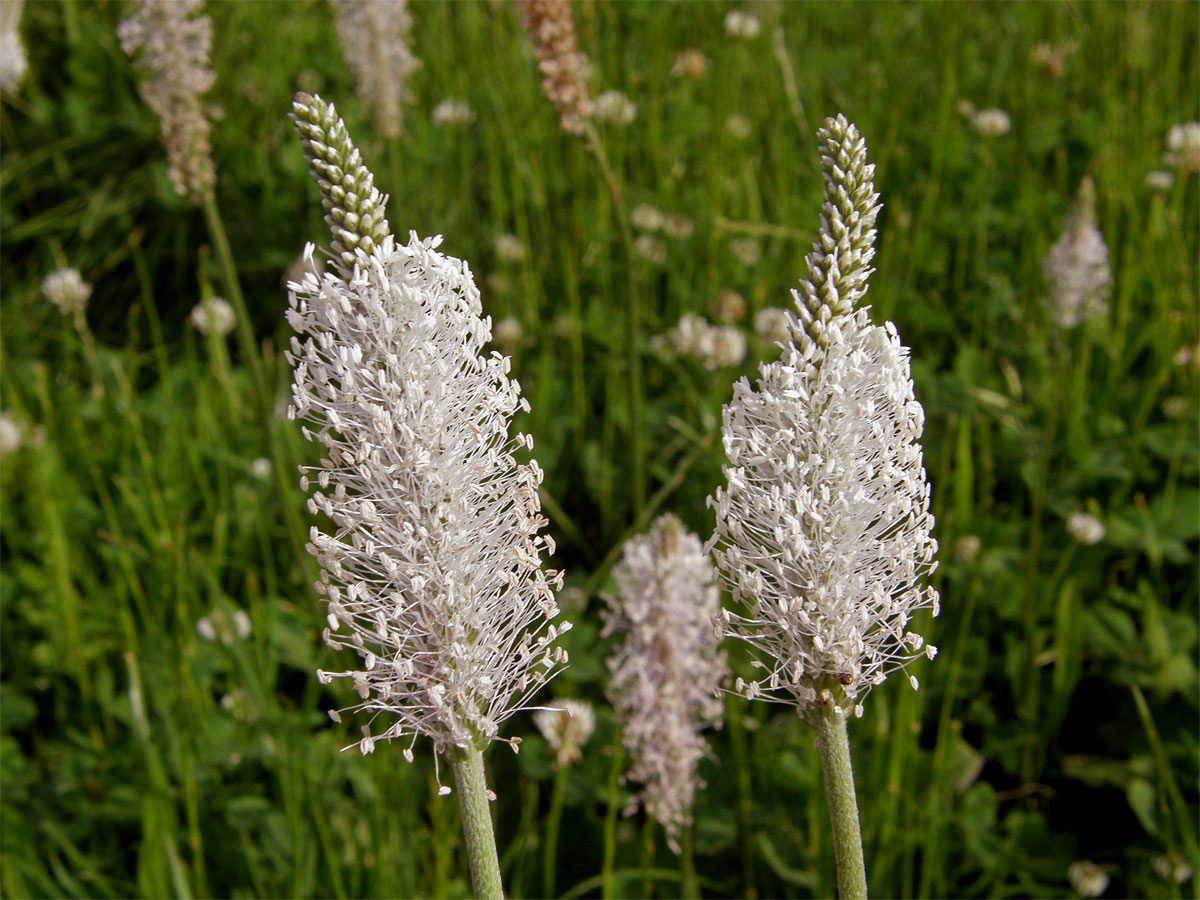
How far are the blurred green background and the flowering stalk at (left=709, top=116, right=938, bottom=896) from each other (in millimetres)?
1094

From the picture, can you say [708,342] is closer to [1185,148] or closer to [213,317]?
[213,317]

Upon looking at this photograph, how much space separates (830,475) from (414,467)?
0.48 metres

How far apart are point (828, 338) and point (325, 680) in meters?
0.67

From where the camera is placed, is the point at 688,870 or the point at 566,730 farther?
the point at 566,730

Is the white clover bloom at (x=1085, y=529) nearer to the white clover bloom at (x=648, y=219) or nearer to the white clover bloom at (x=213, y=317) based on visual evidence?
the white clover bloom at (x=648, y=219)

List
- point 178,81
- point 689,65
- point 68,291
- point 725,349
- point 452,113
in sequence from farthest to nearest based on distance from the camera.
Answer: point 689,65, point 452,113, point 68,291, point 725,349, point 178,81

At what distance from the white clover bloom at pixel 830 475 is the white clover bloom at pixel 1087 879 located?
155 cm

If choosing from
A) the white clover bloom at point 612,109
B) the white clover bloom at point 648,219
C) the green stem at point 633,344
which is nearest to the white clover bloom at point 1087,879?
the green stem at point 633,344

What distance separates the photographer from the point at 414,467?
3.97 feet

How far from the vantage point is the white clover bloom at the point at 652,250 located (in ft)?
14.1

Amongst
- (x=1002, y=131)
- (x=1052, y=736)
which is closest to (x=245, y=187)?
(x=1002, y=131)

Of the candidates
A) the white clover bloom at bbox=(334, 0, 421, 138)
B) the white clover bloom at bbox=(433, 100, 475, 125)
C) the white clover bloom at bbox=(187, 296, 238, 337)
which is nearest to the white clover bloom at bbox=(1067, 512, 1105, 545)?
the white clover bloom at bbox=(334, 0, 421, 138)

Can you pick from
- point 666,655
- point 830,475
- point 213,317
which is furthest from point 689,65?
point 830,475

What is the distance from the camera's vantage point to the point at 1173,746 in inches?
109
